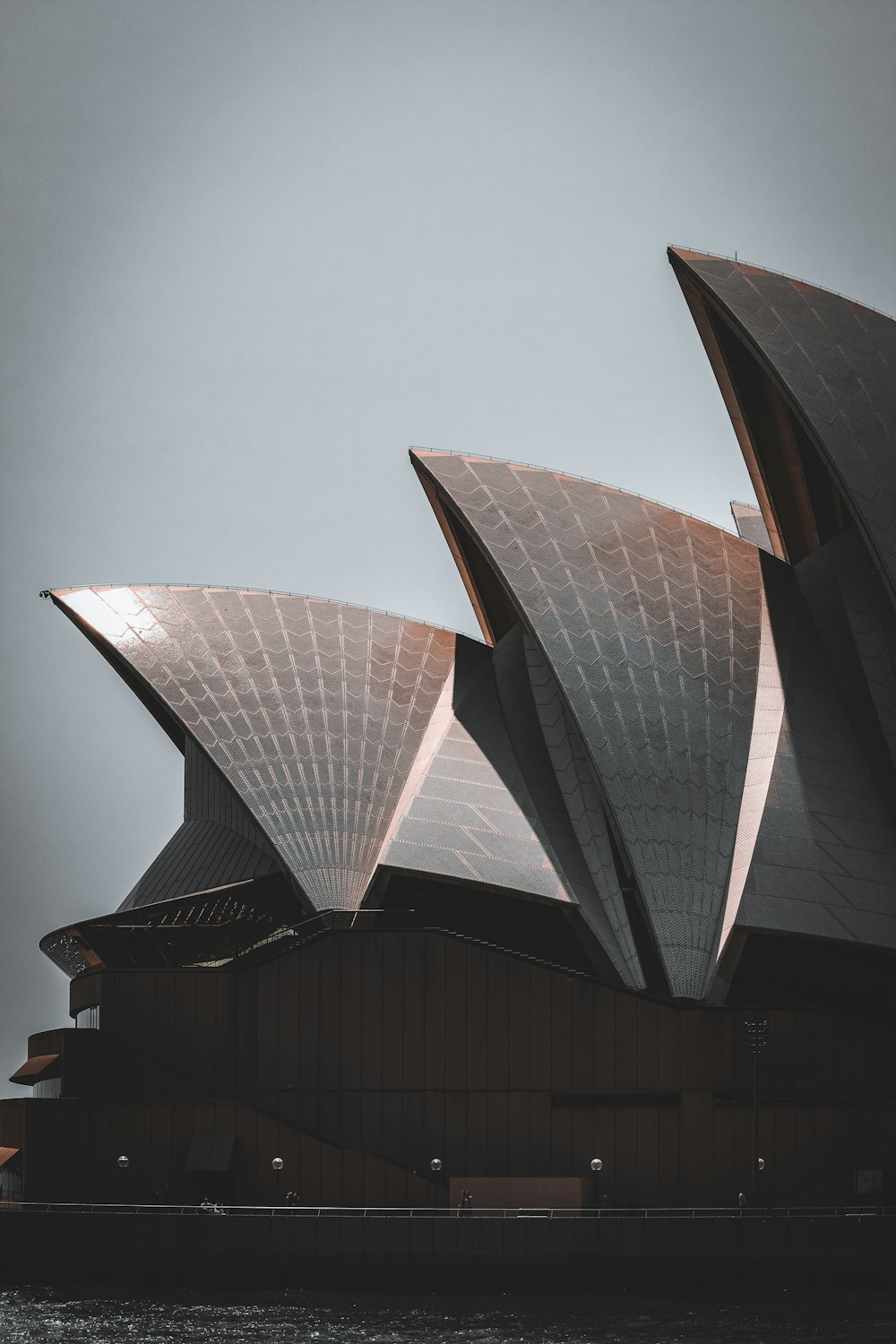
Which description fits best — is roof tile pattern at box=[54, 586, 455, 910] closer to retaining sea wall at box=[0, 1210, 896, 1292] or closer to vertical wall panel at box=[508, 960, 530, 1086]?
vertical wall panel at box=[508, 960, 530, 1086]

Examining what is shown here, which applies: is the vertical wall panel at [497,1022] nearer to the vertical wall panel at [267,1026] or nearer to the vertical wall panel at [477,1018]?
the vertical wall panel at [477,1018]

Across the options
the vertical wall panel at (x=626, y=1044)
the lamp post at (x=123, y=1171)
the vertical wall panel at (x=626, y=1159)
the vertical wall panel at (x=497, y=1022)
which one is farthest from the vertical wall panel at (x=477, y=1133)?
the lamp post at (x=123, y=1171)

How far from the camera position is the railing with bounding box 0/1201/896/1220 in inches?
1473

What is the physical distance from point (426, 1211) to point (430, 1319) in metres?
6.53

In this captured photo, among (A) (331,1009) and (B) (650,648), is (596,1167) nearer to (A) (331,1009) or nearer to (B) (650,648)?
(A) (331,1009)

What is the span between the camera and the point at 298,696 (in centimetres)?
4994

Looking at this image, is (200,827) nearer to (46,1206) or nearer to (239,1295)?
(46,1206)

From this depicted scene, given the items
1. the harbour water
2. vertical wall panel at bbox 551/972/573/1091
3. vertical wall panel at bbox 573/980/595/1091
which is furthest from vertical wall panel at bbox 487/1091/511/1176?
the harbour water

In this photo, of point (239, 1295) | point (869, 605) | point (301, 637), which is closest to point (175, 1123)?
point (239, 1295)

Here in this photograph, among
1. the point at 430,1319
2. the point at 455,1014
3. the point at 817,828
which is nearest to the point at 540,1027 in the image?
the point at 455,1014

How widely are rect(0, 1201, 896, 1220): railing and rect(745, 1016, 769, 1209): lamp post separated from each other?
1263 millimetres

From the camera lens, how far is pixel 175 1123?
134 feet

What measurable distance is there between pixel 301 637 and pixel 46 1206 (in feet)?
63.6

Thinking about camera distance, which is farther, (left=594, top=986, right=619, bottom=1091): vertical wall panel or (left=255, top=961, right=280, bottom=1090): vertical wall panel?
(left=255, top=961, right=280, bottom=1090): vertical wall panel
